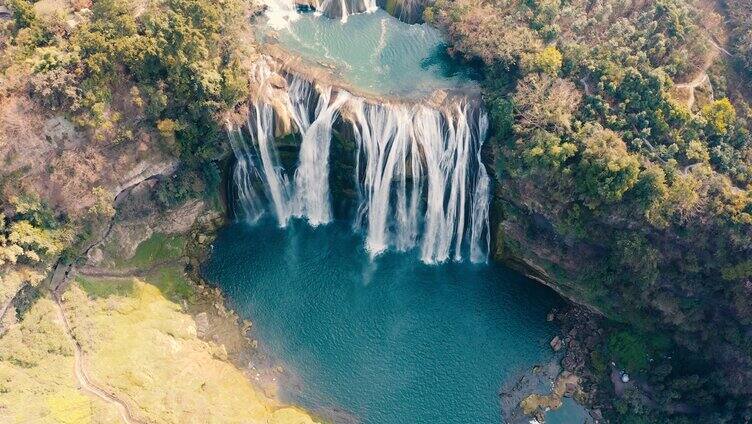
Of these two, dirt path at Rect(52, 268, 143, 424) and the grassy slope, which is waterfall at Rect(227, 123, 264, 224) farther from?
dirt path at Rect(52, 268, 143, 424)

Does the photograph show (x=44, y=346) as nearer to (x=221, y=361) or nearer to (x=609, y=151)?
(x=221, y=361)

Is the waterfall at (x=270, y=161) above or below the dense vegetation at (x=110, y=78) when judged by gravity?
below

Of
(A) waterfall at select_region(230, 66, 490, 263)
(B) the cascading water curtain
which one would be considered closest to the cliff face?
(B) the cascading water curtain

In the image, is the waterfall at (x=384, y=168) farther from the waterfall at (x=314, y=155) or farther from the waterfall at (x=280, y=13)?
the waterfall at (x=280, y=13)

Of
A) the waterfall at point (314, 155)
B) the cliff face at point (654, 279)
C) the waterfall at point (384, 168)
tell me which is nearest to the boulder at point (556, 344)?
the cliff face at point (654, 279)

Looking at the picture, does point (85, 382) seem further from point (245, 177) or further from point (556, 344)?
point (556, 344)

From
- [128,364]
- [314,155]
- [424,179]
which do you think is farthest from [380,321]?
[128,364]
